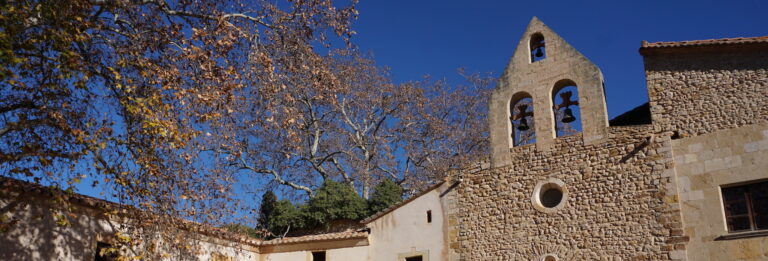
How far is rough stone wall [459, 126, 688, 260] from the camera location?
509 inches

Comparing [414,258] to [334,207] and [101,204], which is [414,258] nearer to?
[334,207]

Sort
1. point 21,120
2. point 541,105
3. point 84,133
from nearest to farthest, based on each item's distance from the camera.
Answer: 1. point 21,120
2. point 84,133
3. point 541,105

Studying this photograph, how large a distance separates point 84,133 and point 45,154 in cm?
57

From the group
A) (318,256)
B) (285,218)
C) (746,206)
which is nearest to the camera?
(746,206)

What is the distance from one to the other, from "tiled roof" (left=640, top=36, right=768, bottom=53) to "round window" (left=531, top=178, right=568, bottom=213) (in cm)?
329

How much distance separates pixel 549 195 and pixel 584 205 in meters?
0.98

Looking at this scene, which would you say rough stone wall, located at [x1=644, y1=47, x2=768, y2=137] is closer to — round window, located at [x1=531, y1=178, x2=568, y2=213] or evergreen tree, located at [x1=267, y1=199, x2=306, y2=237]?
round window, located at [x1=531, y1=178, x2=568, y2=213]

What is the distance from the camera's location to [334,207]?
2142cm

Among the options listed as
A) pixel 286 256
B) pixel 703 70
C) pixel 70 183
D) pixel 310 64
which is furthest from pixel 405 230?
pixel 70 183

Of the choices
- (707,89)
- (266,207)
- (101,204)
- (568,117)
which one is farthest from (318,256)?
(707,89)

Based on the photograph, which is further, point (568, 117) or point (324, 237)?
point (324, 237)

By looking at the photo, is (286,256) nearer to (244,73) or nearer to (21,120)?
(244,73)

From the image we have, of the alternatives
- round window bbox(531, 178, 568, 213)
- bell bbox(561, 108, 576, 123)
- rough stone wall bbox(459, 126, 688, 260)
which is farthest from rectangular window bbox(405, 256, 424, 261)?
bell bbox(561, 108, 576, 123)

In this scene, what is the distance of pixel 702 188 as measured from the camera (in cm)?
1255
